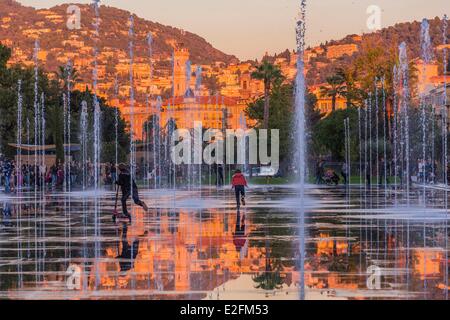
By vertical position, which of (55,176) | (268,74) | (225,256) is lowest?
(225,256)

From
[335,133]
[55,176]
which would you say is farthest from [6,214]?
[335,133]

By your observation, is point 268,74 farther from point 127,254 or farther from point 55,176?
point 127,254

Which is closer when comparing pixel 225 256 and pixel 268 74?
pixel 225 256

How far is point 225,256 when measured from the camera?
1739cm

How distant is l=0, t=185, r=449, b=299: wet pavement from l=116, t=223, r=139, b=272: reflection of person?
0.02 meters

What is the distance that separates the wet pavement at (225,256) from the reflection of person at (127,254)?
0.08 feet

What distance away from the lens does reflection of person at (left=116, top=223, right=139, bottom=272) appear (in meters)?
15.9

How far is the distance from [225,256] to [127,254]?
5.51 ft

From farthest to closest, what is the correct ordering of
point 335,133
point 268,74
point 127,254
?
point 268,74 < point 335,133 < point 127,254

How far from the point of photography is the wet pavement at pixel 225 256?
13.2m

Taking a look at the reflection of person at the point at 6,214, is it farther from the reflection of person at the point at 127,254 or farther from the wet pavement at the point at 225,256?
the reflection of person at the point at 127,254

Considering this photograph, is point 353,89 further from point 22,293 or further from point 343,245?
point 22,293
